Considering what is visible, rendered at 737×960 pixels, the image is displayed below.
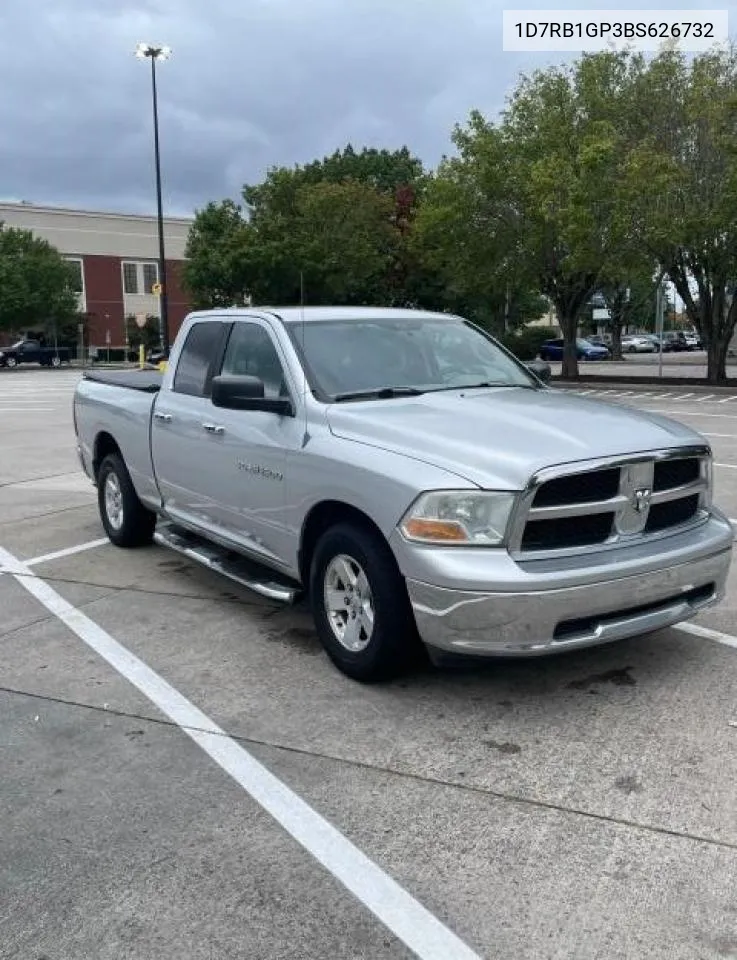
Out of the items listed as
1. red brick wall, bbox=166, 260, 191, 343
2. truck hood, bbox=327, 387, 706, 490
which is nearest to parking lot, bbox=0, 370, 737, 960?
truck hood, bbox=327, 387, 706, 490

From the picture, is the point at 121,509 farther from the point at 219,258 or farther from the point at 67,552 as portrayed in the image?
the point at 219,258

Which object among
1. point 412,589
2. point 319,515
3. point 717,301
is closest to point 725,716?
point 412,589

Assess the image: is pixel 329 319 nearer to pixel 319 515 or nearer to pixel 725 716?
pixel 319 515

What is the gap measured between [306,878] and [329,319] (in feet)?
11.1

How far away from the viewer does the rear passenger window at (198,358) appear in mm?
5969

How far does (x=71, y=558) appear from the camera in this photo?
712 cm

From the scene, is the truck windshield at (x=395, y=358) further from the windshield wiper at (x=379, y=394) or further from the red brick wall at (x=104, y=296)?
the red brick wall at (x=104, y=296)

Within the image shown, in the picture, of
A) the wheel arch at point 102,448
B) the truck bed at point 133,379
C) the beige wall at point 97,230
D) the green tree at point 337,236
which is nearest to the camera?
the truck bed at point 133,379

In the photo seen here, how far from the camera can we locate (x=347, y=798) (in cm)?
347

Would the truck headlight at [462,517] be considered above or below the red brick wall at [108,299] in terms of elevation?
below

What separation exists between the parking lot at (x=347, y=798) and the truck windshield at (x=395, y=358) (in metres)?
1.47

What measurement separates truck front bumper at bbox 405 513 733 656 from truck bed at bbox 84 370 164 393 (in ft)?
11.3

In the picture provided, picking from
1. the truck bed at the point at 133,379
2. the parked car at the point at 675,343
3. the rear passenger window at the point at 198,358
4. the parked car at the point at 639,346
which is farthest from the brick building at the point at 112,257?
the rear passenger window at the point at 198,358

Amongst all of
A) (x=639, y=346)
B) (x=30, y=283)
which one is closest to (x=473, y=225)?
(x=30, y=283)
